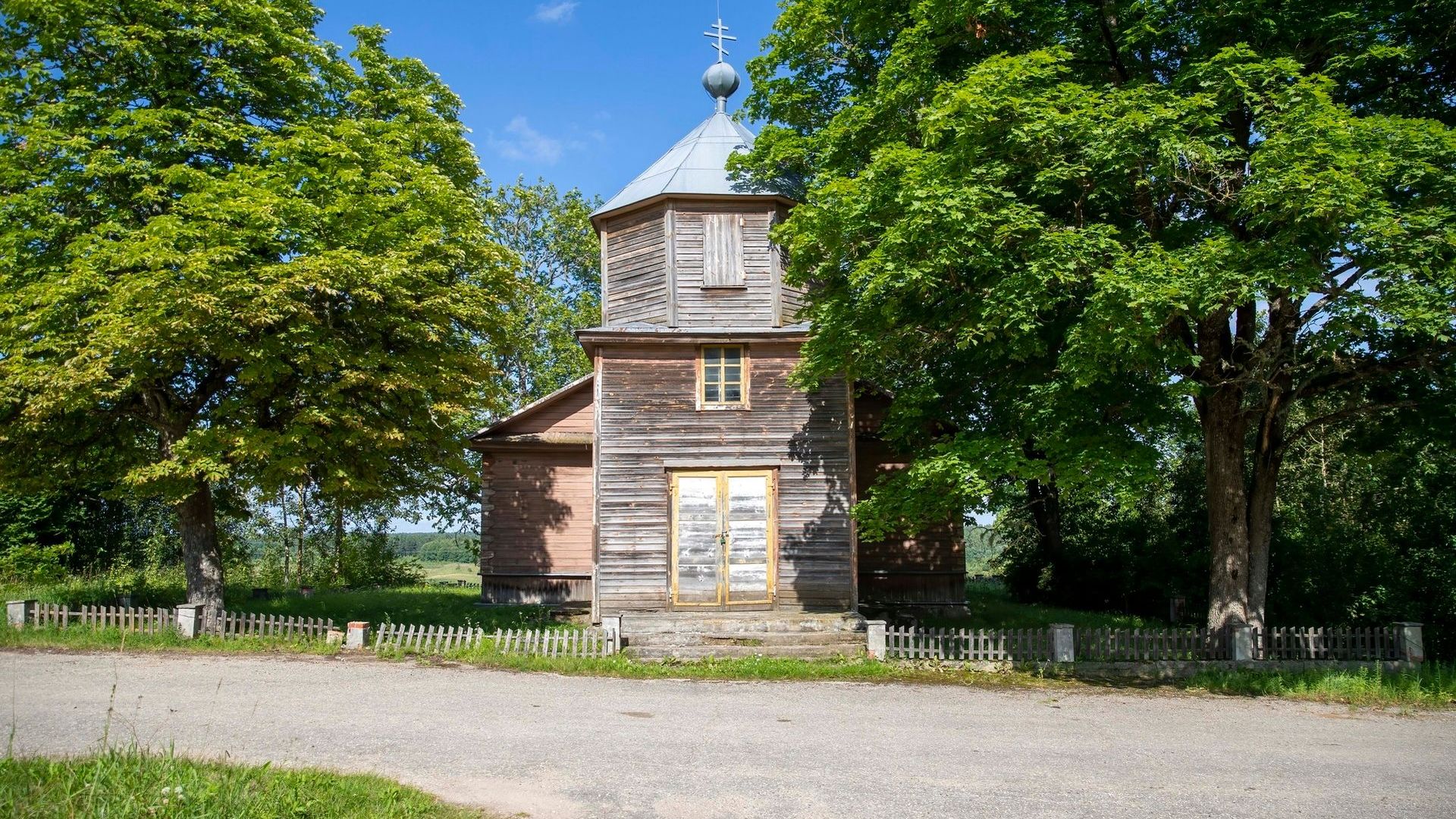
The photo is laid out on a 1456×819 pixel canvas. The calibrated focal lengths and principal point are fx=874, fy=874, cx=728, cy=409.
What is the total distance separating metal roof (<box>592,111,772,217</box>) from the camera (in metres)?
18.8

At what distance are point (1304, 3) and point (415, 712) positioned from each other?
1563 centimetres

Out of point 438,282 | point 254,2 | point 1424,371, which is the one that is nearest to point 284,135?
point 254,2

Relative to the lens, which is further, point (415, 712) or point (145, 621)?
point (145, 621)

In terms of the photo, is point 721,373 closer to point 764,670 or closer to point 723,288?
point 723,288

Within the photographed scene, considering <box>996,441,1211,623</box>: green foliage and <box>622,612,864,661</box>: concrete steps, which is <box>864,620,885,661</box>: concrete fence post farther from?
<box>996,441,1211,623</box>: green foliage

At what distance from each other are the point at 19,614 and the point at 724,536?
41.5ft

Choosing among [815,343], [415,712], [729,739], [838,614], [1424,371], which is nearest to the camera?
[729,739]

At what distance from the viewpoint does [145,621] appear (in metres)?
15.9

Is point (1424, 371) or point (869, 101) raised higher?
point (869, 101)

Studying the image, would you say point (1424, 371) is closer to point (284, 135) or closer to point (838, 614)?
point (838, 614)

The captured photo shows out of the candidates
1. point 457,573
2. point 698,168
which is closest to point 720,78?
point 698,168

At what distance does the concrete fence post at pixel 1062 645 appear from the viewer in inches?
553

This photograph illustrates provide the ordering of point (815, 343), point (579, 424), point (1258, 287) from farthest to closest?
point (579, 424) → point (815, 343) → point (1258, 287)

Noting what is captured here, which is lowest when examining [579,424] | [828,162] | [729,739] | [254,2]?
[729,739]
